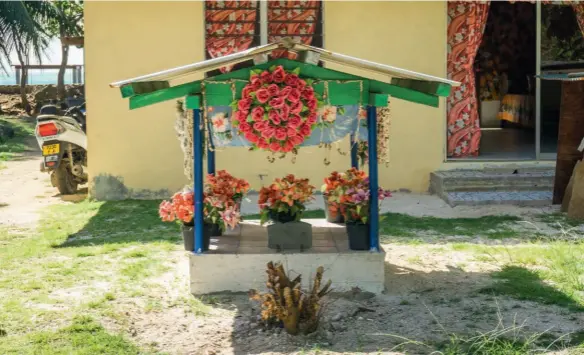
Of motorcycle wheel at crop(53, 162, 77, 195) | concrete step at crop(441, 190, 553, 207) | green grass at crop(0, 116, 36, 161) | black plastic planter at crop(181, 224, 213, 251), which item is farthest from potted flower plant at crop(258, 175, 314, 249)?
green grass at crop(0, 116, 36, 161)

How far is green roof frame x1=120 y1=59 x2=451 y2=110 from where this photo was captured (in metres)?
5.96

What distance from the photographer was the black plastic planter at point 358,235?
6219 millimetres

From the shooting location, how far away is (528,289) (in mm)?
6070

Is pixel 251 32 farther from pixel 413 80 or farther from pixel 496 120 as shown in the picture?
pixel 496 120

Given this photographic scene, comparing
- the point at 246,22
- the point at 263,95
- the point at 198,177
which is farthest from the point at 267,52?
the point at 246,22

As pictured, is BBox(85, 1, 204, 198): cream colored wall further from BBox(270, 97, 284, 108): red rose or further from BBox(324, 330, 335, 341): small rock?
BBox(324, 330, 335, 341): small rock

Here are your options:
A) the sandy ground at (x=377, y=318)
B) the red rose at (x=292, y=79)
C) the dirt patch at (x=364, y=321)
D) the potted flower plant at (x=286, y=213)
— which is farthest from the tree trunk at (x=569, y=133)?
the red rose at (x=292, y=79)

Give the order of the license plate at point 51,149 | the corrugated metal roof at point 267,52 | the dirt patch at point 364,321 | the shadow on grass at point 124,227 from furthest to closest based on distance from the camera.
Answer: the license plate at point 51,149 → the shadow on grass at point 124,227 → the corrugated metal roof at point 267,52 → the dirt patch at point 364,321

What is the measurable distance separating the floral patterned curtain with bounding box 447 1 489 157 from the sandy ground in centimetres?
379

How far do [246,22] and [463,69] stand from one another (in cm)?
271

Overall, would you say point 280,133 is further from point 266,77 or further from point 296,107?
point 266,77

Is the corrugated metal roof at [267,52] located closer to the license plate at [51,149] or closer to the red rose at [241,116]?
the red rose at [241,116]

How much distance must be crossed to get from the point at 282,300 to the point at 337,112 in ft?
5.28

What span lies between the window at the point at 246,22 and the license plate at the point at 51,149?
2304mm
